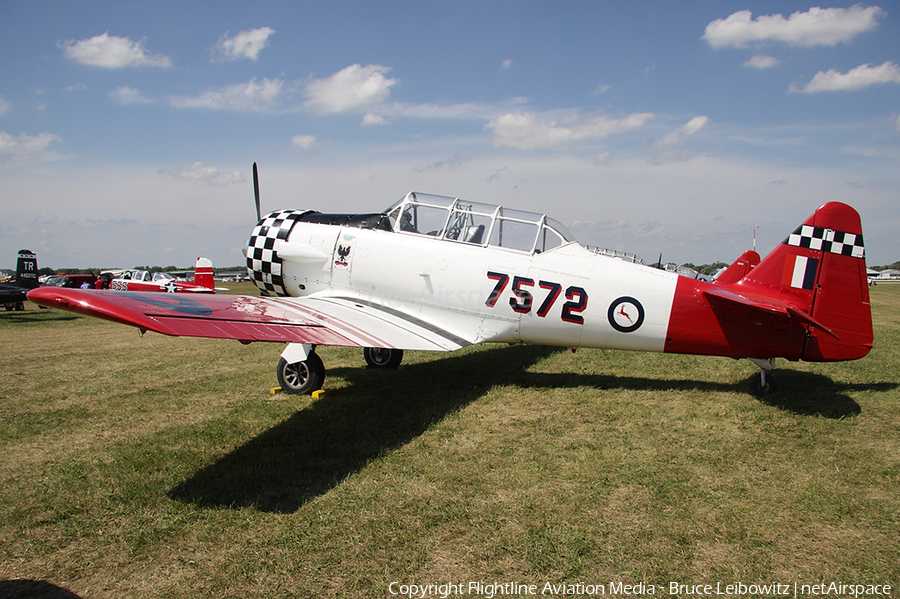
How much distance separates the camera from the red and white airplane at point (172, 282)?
18422 millimetres

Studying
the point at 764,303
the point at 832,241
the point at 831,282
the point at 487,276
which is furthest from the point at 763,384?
the point at 487,276

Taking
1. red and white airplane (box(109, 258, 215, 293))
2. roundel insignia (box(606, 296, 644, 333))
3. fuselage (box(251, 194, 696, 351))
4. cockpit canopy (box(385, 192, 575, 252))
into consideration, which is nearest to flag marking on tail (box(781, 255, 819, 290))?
fuselage (box(251, 194, 696, 351))

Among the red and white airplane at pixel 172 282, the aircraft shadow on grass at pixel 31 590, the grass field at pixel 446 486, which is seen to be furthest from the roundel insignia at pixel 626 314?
the red and white airplane at pixel 172 282

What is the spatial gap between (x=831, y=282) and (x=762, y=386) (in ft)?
4.75

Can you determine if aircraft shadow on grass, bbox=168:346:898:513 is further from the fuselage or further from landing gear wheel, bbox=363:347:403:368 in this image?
the fuselage

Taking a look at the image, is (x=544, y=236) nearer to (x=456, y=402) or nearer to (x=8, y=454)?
(x=456, y=402)

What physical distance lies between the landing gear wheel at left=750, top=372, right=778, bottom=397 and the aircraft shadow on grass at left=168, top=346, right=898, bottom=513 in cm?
9

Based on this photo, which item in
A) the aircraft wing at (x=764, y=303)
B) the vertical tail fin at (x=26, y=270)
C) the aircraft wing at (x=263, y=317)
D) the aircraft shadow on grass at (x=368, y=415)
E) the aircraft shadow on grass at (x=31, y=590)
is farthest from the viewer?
the vertical tail fin at (x=26, y=270)

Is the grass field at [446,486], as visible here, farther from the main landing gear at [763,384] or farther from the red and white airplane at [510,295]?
the red and white airplane at [510,295]

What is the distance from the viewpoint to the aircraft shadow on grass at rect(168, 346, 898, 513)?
3721 millimetres

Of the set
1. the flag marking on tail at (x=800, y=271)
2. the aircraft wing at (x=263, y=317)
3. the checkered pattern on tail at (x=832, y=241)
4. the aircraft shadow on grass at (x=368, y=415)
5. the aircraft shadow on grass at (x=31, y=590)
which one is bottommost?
the aircraft shadow on grass at (x=31, y=590)

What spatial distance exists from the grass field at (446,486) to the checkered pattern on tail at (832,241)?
1.77m

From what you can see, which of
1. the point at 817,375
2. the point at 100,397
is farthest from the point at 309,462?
the point at 817,375

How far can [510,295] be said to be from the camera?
245 inches
